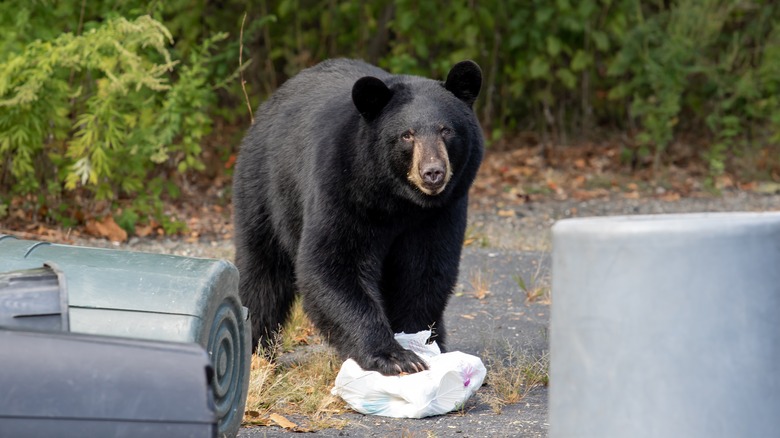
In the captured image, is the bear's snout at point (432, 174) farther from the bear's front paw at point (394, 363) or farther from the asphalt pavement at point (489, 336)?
the asphalt pavement at point (489, 336)

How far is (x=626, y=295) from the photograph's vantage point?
2646 millimetres

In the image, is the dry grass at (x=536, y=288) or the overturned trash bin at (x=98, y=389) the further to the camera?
the dry grass at (x=536, y=288)

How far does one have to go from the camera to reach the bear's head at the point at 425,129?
449 cm

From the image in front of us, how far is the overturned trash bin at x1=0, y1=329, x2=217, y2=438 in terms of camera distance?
2.53 metres

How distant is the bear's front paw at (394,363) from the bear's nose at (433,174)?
0.70 m

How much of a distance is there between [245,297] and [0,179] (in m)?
→ 3.90

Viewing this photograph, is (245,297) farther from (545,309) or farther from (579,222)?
(579,222)

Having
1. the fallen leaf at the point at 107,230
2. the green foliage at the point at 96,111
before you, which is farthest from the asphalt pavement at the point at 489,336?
the fallen leaf at the point at 107,230

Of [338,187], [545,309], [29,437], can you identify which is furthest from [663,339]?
[545,309]

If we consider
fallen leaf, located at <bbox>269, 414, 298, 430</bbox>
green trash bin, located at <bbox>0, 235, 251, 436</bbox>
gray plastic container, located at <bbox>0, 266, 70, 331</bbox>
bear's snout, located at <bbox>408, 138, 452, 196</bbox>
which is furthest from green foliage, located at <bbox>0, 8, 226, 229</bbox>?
gray plastic container, located at <bbox>0, 266, 70, 331</bbox>

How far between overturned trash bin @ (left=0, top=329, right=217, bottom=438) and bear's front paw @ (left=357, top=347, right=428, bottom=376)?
1.76 meters

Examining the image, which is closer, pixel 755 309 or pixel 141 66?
pixel 755 309

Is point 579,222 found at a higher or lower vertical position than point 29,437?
higher

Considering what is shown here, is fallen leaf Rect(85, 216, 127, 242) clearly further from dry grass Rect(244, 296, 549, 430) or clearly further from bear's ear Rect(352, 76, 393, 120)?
bear's ear Rect(352, 76, 393, 120)
